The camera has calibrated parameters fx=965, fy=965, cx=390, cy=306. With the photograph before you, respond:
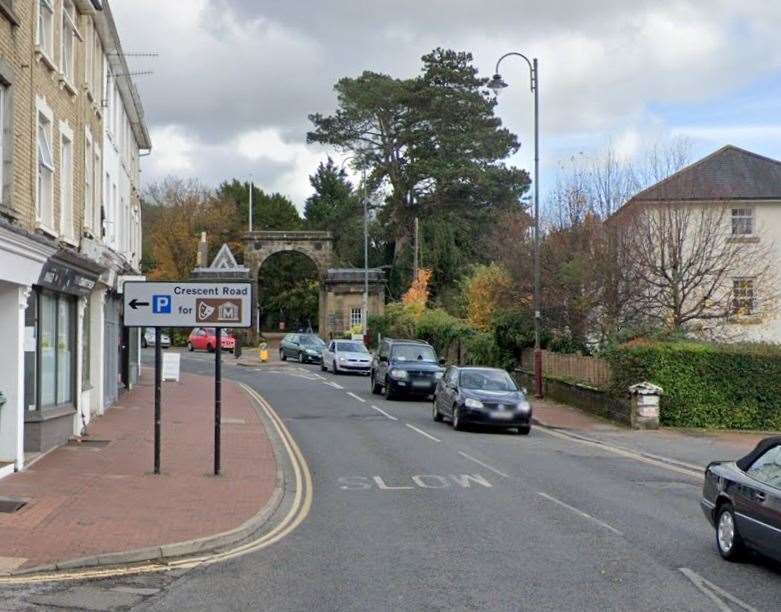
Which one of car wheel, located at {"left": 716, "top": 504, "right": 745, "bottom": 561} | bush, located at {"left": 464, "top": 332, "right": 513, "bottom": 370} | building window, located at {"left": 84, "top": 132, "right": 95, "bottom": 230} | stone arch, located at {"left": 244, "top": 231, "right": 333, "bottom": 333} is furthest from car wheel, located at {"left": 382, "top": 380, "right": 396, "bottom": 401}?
stone arch, located at {"left": 244, "top": 231, "right": 333, "bottom": 333}

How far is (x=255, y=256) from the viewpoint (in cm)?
6381

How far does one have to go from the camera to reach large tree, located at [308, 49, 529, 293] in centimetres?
5981

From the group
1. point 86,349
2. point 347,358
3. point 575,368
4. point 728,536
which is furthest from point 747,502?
point 347,358

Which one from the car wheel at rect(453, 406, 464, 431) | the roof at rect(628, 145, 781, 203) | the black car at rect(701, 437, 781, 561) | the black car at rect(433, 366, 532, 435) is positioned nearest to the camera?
the black car at rect(701, 437, 781, 561)

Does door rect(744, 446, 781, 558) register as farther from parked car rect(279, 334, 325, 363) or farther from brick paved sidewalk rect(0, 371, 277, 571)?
parked car rect(279, 334, 325, 363)

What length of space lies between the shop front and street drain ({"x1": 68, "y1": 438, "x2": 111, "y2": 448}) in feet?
0.61

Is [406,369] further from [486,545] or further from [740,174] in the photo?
[486,545]

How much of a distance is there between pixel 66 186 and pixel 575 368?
1671cm

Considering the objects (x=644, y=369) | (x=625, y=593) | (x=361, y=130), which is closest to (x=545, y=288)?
(x=644, y=369)

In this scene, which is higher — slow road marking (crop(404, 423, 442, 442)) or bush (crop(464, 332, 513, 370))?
bush (crop(464, 332, 513, 370))

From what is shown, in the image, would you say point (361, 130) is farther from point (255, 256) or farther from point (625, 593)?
point (625, 593)

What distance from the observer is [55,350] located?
55.0 feet

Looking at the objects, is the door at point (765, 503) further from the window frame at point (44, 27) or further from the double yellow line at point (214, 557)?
the window frame at point (44, 27)

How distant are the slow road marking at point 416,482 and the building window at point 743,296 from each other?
18.1 metres
